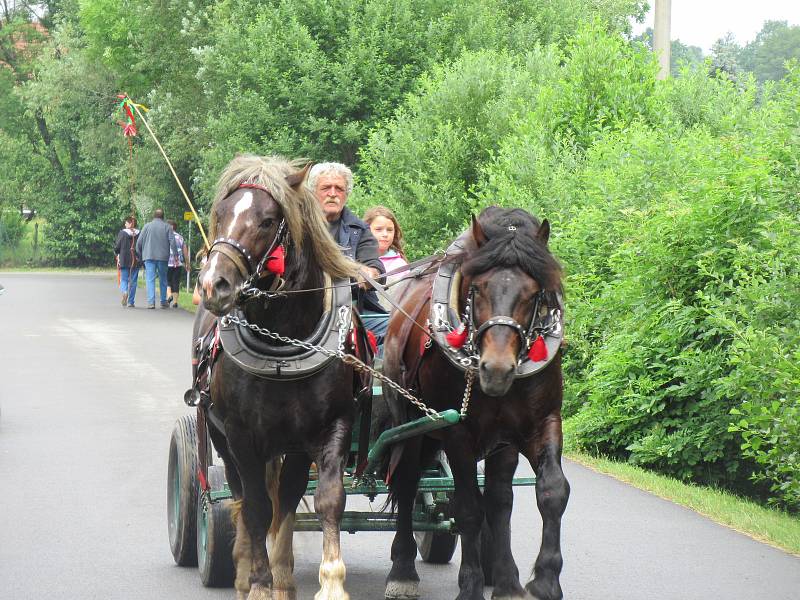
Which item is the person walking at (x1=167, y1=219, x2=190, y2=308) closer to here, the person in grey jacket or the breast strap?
the person in grey jacket

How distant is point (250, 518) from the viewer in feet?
18.2

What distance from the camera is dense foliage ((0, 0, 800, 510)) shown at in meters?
9.44

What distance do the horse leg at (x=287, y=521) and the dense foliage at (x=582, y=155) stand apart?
5.44 feet

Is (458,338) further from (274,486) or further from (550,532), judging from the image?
(274,486)

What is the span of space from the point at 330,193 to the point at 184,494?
6.10 ft

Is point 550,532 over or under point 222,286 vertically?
under

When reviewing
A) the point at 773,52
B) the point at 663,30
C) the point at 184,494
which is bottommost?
the point at 184,494

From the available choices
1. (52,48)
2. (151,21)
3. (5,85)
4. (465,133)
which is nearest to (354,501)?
(465,133)

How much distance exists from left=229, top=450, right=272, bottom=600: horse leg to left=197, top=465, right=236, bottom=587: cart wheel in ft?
2.11

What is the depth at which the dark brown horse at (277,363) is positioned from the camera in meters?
5.11

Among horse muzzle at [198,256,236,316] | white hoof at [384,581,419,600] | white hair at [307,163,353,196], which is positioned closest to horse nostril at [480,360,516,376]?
horse muzzle at [198,256,236,316]

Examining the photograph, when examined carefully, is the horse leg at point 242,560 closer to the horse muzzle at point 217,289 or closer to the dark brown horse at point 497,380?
the dark brown horse at point 497,380

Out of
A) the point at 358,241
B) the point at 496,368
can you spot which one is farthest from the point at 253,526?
the point at 358,241

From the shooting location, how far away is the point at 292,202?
5.26m
